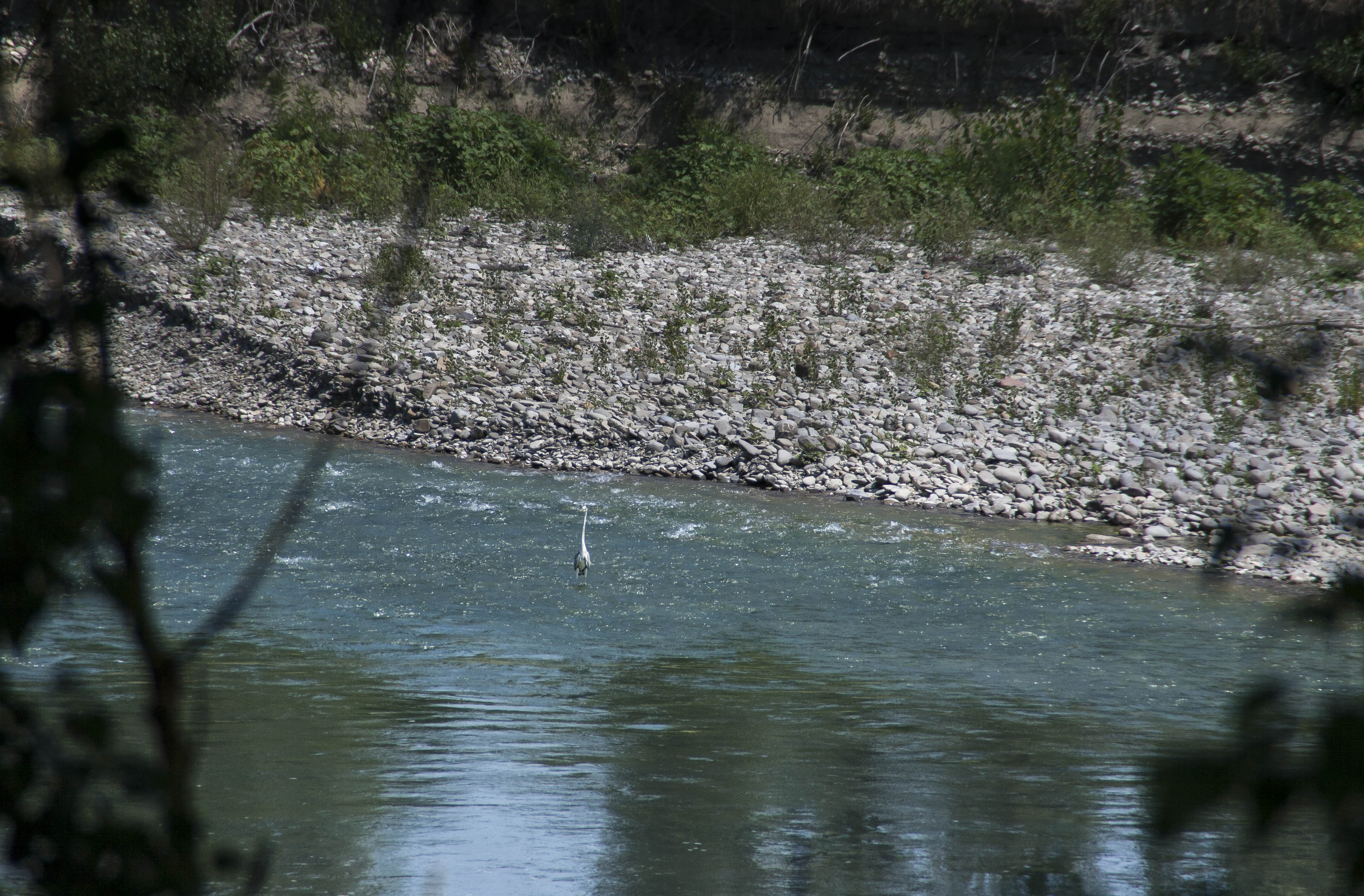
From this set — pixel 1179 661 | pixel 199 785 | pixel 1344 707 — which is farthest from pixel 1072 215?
pixel 1344 707

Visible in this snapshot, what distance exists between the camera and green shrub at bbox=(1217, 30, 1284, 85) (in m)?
15.1

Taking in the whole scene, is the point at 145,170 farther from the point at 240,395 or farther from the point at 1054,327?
the point at 1054,327

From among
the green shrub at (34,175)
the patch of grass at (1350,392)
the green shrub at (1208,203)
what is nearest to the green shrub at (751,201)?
the green shrub at (1208,203)

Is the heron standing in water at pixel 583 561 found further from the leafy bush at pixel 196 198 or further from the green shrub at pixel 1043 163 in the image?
the green shrub at pixel 1043 163

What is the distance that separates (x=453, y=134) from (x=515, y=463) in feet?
25.5

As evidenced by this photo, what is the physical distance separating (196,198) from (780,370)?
7.14 m

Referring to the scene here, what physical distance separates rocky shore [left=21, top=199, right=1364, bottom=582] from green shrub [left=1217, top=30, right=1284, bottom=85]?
4335mm

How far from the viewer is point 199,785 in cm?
337

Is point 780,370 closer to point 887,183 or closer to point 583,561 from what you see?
point 583,561

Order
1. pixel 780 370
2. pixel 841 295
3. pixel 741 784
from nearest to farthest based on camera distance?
pixel 741 784 → pixel 780 370 → pixel 841 295

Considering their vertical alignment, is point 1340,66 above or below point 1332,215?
above

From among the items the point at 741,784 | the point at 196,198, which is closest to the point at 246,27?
the point at 196,198

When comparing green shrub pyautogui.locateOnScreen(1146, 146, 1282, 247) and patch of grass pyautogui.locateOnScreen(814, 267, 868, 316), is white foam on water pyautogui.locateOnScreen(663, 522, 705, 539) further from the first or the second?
green shrub pyautogui.locateOnScreen(1146, 146, 1282, 247)

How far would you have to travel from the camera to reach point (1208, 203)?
1382 centimetres
